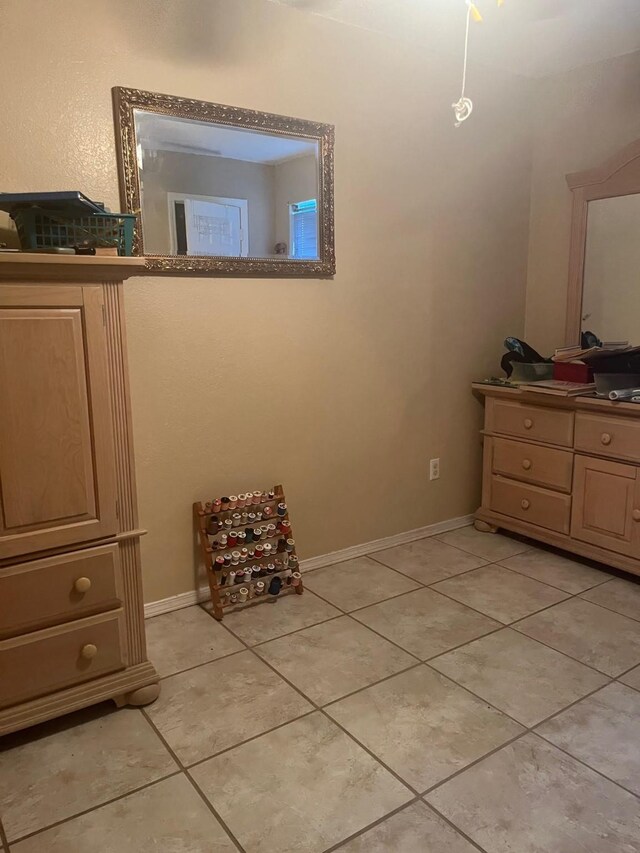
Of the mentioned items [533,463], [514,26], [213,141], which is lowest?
[533,463]

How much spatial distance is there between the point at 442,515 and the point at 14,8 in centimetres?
268

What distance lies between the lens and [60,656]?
1.77 metres

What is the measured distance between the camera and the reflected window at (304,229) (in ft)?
8.30

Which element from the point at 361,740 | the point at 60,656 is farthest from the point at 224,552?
the point at 361,740

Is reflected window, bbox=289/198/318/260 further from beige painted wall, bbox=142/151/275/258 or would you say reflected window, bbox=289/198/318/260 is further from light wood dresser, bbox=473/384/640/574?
light wood dresser, bbox=473/384/640/574

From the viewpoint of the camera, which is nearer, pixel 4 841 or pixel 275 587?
pixel 4 841

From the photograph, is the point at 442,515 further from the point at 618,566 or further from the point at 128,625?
the point at 128,625

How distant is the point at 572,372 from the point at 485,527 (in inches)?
35.9

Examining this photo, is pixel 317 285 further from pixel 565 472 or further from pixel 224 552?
pixel 565 472

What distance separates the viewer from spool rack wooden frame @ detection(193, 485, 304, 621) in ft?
7.98

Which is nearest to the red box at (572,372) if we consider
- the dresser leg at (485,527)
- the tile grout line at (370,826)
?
the dresser leg at (485,527)

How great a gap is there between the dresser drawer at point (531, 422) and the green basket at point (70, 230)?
1.96m

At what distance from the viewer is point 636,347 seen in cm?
275

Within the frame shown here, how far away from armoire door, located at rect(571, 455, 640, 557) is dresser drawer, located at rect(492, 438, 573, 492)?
0.06m
